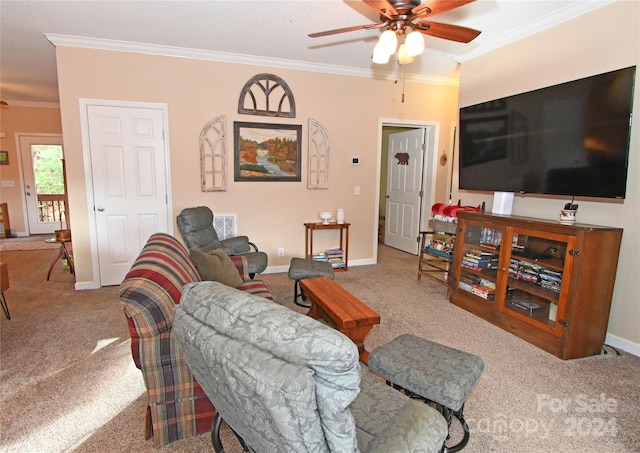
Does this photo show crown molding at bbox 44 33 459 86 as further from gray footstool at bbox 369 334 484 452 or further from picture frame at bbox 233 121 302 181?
gray footstool at bbox 369 334 484 452

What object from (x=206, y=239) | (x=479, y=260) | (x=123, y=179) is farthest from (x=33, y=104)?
(x=479, y=260)

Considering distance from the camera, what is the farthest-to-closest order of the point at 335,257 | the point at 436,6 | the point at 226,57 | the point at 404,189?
the point at 404,189, the point at 335,257, the point at 226,57, the point at 436,6

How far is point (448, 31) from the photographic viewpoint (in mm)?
2484

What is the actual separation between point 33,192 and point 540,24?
8900 mm

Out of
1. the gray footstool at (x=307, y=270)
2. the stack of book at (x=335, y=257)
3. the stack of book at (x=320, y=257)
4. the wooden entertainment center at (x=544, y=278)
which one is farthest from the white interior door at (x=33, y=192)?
the wooden entertainment center at (x=544, y=278)

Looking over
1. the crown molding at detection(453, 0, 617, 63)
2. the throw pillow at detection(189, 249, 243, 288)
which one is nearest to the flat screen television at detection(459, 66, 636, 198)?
the crown molding at detection(453, 0, 617, 63)

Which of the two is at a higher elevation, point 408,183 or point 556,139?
point 556,139

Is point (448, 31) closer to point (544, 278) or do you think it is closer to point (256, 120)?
point (544, 278)

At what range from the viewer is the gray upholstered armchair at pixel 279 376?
0.80 m

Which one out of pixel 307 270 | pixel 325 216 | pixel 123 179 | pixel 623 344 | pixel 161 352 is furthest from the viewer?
pixel 325 216

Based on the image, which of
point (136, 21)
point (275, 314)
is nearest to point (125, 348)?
point (275, 314)

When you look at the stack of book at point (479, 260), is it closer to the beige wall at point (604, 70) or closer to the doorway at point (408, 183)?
the beige wall at point (604, 70)

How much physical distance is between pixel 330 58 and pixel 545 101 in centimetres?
239

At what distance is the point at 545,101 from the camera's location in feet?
9.45
